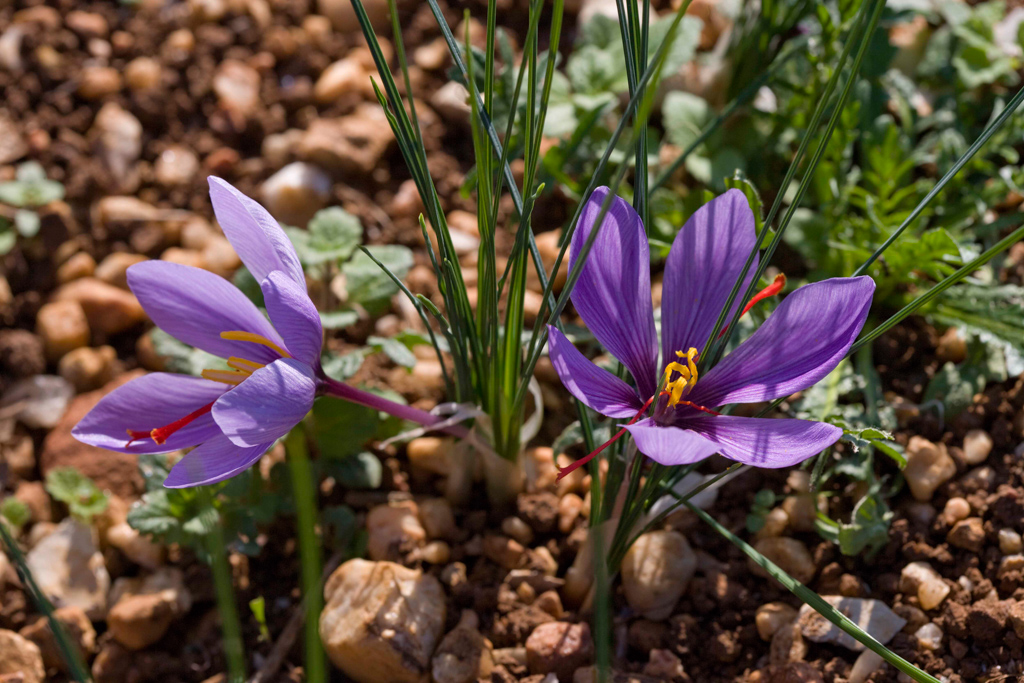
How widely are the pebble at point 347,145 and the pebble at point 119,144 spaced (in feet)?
1.47

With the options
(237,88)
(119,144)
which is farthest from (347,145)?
(119,144)

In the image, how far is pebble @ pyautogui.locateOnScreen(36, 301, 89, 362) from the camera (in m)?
1.80

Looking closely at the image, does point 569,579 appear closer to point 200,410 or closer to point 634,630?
point 634,630

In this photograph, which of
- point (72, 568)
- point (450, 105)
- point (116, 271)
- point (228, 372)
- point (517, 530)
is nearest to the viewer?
point (228, 372)

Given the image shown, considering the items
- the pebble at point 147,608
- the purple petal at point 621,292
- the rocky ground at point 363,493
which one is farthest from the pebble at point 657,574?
the pebble at point 147,608

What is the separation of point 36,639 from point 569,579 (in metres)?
0.91

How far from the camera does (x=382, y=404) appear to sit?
1.21 meters

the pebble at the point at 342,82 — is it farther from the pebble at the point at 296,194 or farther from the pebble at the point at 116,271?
the pebble at the point at 116,271

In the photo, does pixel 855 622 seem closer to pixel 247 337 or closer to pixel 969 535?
pixel 969 535

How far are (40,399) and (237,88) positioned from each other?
36.8 inches

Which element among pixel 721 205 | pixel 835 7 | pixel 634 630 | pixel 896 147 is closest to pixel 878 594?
pixel 634 630

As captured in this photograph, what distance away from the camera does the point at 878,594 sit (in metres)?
1.31

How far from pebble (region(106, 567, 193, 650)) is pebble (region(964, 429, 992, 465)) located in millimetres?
1382

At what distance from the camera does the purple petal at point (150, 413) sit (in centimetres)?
107
